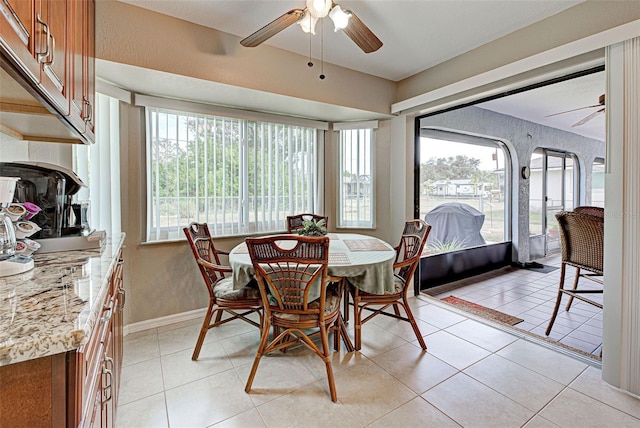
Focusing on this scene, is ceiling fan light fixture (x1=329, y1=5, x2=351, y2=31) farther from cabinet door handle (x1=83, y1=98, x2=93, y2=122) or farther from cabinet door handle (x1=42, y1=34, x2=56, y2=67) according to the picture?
cabinet door handle (x1=83, y1=98, x2=93, y2=122)

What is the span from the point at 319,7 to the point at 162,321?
2.80 meters

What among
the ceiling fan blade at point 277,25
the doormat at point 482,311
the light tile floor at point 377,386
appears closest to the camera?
the light tile floor at point 377,386

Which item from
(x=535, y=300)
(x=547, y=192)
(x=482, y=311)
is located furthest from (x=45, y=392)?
(x=547, y=192)

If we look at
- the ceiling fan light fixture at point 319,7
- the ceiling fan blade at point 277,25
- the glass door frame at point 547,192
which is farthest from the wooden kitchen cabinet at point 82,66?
the glass door frame at point 547,192

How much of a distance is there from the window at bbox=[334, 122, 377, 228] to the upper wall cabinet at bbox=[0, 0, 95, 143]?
256 centimetres

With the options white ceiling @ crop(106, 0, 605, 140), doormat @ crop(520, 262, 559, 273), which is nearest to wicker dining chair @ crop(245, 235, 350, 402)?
white ceiling @ crop(106, 0, 605, 140)

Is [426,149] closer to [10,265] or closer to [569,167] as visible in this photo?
[569,167]

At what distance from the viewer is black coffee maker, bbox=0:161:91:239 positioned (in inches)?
57.6

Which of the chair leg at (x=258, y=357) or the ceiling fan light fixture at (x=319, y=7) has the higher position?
the ceiling fan light fixture at (x=319, y=7)

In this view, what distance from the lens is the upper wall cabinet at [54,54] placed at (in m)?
0.83

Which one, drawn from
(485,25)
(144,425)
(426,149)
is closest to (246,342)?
(144,425)

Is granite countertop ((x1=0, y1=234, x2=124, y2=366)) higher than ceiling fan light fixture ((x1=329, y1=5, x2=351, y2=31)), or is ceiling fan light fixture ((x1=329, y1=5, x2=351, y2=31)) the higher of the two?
ceiling fan light fixture ((x1=329, y1=5, x2=351, y2=31))

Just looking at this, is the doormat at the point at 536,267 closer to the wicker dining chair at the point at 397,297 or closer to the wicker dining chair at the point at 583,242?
the wicker dining chair at the point at 583,242

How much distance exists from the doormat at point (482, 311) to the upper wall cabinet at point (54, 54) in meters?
3.47
